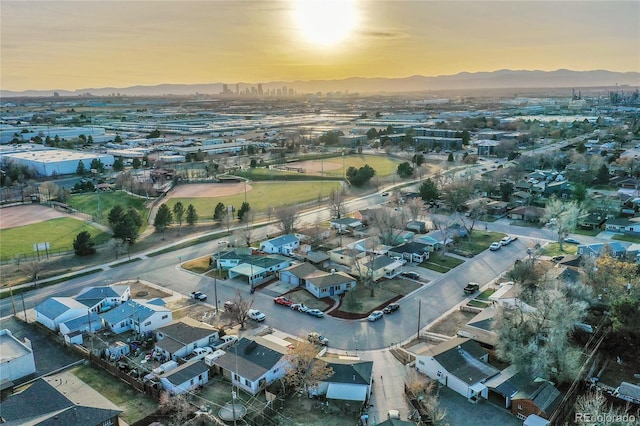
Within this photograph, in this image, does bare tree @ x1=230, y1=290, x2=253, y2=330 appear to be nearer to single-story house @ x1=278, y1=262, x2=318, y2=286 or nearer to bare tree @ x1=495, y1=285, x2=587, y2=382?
single-story house @ x1=278, y1=262, x2=318, y2=286

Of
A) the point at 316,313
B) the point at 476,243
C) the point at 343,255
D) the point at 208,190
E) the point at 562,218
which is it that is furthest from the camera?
the point at 208,190

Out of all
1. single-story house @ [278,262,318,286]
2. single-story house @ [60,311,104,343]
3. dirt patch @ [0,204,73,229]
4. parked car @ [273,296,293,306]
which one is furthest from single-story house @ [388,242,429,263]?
dirt patch @ [0,204,73,229]

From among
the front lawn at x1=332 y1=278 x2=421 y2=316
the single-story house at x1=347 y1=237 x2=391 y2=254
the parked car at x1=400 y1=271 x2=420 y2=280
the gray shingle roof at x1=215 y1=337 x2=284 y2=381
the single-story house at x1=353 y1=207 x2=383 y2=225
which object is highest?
the single-story house at x1=353 y1=207 x2=383 y2=225

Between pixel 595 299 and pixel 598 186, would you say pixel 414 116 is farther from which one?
pixel 595 299

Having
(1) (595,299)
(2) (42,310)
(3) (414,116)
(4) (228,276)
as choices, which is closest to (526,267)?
(1) (595,299)

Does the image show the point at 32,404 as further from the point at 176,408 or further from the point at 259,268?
the point at 259,268

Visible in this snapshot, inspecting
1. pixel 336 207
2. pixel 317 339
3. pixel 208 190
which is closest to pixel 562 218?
pixel 336 207
